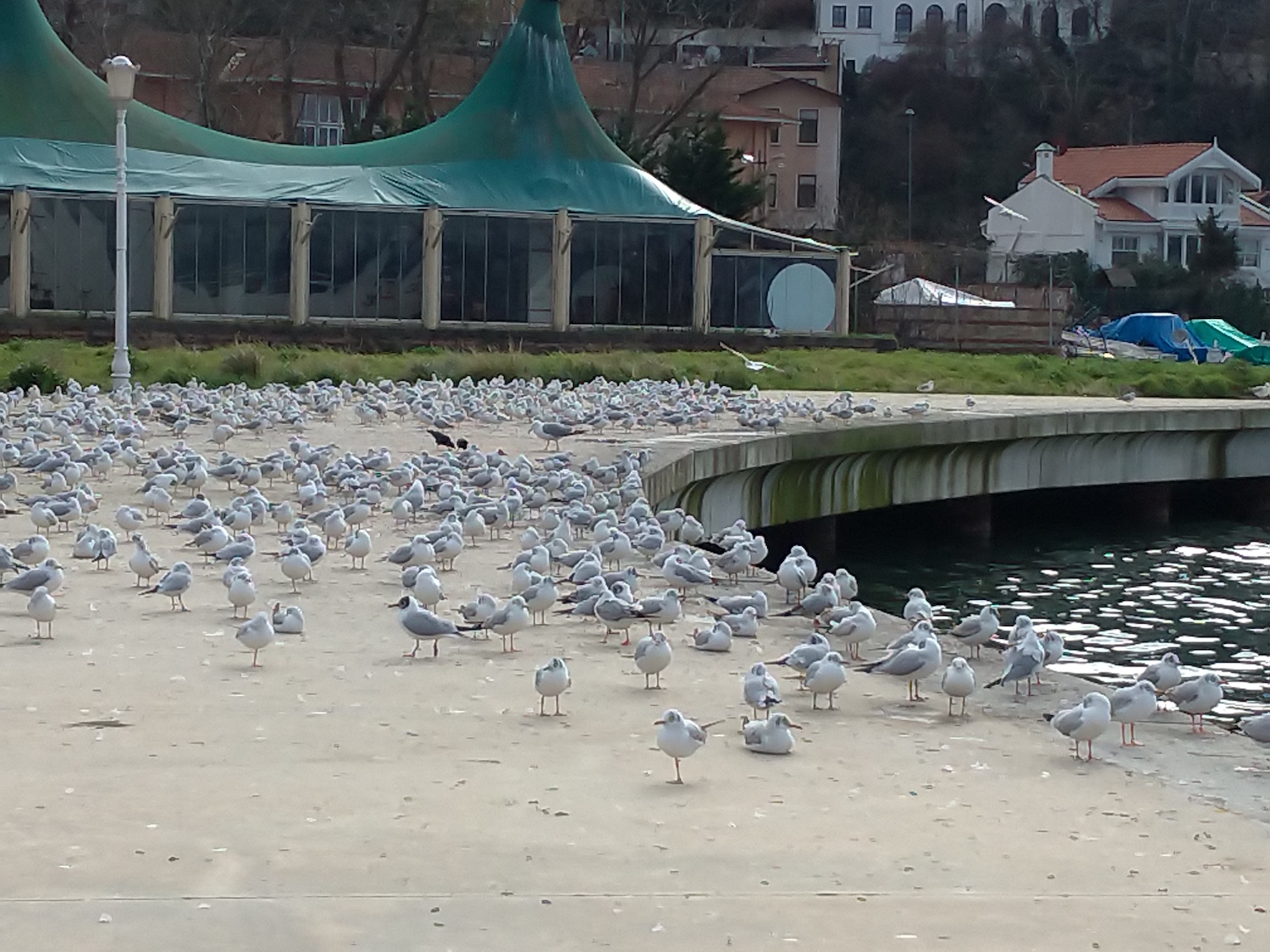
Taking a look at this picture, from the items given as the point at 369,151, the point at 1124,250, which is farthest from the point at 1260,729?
the point at 1124,250

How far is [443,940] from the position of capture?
6.01 metres

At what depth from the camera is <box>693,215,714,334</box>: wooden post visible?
49625mm

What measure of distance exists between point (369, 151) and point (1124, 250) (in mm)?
45685

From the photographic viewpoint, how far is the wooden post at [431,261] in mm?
47750

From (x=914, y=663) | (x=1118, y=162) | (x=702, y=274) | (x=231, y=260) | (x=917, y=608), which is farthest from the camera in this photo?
(x=1118, y=162)

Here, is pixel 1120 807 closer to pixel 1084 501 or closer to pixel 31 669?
pixel 31 669

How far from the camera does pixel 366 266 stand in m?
47.5

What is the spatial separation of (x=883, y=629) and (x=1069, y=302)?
181ft

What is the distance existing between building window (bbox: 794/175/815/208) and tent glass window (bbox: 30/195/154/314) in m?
48.7

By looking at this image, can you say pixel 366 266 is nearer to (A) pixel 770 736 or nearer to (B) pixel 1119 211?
(A) pixel 770 736

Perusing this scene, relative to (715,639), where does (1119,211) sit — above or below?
above

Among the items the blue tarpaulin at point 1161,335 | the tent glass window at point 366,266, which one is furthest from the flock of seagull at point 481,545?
the blue tarpaulin at point 1161,335

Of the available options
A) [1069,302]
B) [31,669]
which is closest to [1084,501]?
[31,669]

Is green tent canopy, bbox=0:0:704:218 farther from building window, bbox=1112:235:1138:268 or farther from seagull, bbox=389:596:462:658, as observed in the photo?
building window, bbox=1112:235:1138:268
